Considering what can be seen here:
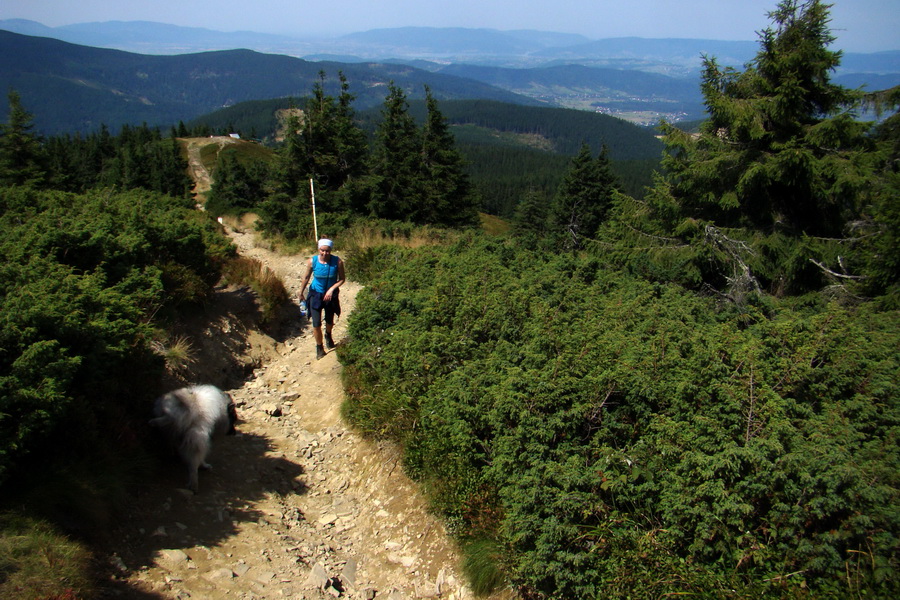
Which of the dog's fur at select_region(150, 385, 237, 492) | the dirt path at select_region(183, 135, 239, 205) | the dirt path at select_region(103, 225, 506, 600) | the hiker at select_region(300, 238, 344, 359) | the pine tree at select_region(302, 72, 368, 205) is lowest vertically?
the dirt path at select_region(183, 135, 239, 205)

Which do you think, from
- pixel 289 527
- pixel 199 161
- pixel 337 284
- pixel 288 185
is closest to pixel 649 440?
pixel 289 527

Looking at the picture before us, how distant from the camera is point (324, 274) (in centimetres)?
744

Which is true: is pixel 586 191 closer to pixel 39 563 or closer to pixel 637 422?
pixel 637 422

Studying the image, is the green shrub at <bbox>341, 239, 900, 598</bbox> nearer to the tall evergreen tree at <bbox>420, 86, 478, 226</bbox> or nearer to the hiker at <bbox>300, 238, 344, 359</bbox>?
the hiker at <bbox>300, 238, 344, 359</bbox>

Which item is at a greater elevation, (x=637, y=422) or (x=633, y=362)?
(x=633, y=362)

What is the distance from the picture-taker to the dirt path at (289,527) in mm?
3770

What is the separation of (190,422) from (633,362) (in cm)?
428

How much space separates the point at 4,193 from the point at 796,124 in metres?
14.7

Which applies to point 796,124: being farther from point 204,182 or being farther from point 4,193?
point 204,182

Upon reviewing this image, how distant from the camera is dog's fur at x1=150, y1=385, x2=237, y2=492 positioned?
188 inches

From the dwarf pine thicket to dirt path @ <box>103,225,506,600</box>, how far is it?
383 mm

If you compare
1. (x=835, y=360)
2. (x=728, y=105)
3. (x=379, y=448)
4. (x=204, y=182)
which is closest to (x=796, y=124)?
(x=728, y=105)

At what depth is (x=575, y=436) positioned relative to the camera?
12.3ft

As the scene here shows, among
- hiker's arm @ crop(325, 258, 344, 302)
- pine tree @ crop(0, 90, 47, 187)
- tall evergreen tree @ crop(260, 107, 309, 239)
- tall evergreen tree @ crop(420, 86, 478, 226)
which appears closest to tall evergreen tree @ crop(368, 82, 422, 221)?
tall evergreen tree @ crop(420, 86, 478, 226)
